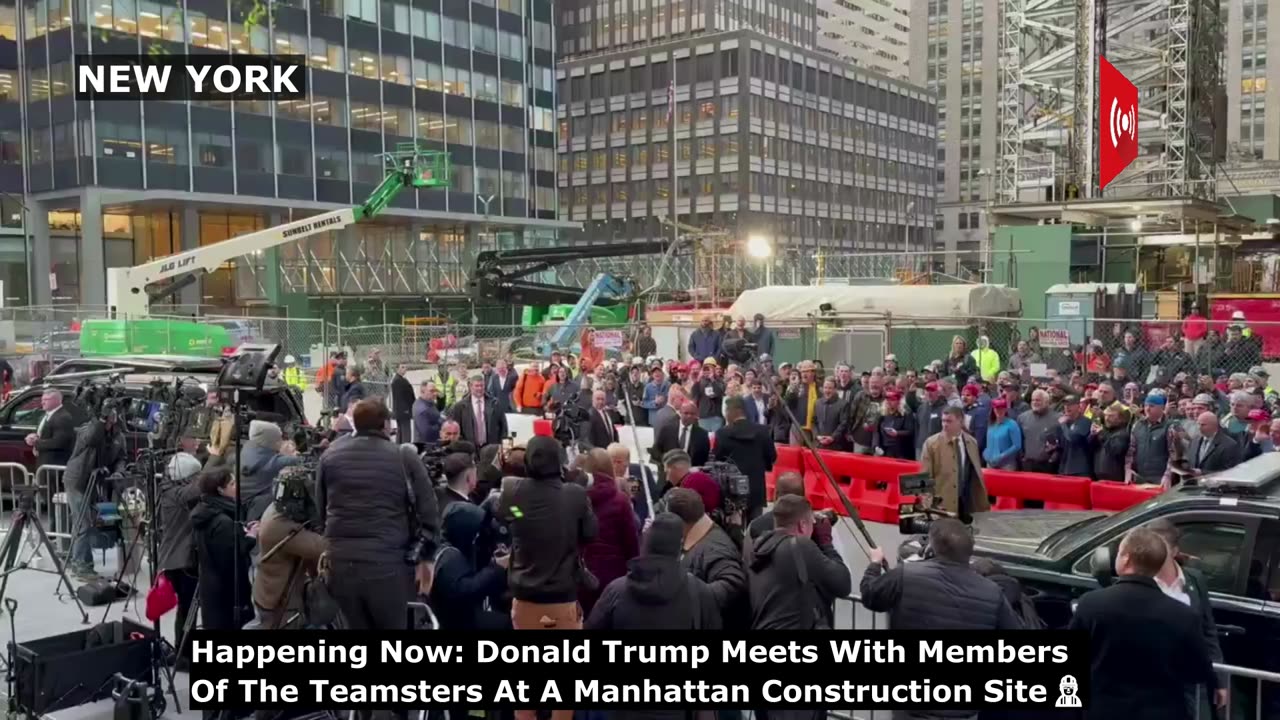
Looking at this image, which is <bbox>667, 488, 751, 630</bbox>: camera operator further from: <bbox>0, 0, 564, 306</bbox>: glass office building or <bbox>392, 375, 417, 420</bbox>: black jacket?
<bbox>0, 0, 564, 306</bbox>: glass office building

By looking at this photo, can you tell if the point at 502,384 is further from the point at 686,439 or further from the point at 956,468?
the point at 956,468

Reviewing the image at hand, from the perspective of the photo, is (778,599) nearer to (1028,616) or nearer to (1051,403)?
(1028,616)

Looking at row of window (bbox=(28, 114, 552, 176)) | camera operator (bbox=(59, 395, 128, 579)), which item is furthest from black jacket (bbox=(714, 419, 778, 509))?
row of window (bbox=(28, 114, 552, 176))

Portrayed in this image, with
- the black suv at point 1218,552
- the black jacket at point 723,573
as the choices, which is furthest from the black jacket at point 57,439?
the black suv at point 1218,552

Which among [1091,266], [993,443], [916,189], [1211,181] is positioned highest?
[916,189]

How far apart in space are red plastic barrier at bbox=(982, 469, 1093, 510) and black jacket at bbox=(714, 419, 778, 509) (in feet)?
8.70

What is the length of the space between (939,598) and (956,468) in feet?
17.3

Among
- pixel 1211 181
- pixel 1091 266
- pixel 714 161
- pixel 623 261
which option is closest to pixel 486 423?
pixel 1091 266

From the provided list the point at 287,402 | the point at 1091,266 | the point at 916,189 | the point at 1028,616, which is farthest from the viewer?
the point at 916,189

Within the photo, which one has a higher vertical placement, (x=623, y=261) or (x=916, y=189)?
(x=916, y=189)

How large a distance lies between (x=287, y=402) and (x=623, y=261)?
124 ft

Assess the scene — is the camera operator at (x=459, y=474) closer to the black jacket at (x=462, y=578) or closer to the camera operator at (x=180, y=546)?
the black jacket at (x=462, y=578)

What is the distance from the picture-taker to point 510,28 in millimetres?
65625

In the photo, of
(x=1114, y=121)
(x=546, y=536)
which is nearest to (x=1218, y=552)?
(x=546, y=536)
